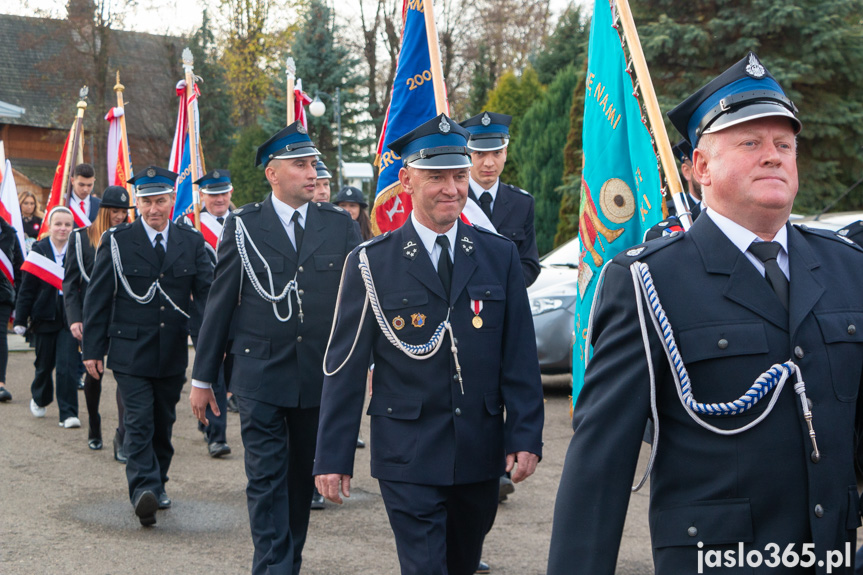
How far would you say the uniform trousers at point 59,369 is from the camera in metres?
10.1

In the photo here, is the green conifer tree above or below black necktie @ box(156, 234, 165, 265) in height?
above

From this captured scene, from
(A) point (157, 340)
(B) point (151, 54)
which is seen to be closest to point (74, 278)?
(A) point (157, 340)

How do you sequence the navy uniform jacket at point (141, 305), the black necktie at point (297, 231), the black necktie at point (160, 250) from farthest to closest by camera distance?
1. the black necktie at point (160, 250)
2. the navy uniform jacket at point (141, 305)
3. the black necktie at point (297, 231)

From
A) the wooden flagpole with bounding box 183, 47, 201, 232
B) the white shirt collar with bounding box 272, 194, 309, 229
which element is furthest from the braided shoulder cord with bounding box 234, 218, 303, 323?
the wooden flagpole with bounding box 183, 47, 201, 232

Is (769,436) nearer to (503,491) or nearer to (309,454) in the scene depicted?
(309,454)

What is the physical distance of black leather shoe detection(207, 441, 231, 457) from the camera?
870 centimetres

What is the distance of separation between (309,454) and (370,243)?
171 centimetres

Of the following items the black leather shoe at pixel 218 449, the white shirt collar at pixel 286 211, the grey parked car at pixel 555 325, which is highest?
the white shirt collar at pixel 286 211

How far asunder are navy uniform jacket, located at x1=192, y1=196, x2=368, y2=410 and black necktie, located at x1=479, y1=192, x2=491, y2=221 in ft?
3.74

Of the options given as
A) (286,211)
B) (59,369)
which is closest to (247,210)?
(286,211)

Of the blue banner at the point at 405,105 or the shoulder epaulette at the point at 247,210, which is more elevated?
the blue banner at the point at 405,105

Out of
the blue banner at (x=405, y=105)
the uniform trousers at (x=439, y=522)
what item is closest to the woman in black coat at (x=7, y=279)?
the blue banner at (x=405, y=105)

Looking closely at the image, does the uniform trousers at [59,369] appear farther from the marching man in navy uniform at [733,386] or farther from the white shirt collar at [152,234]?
the marching man in navy uniform at [733,386]

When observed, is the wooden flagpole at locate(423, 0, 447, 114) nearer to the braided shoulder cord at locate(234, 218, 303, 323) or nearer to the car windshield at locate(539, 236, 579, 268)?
the braided shoulder cord at locate(234, 218, 303, 323)
